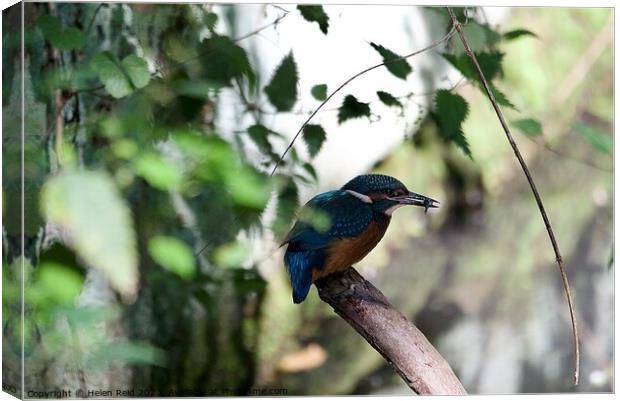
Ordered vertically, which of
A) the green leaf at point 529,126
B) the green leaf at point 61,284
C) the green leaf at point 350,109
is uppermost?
the green leaf at point 61,284

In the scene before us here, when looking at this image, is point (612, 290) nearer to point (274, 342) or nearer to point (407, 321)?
point (407, 321)

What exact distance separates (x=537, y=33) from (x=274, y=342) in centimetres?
120

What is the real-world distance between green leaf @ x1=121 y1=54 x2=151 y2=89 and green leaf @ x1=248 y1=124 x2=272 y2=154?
339 mm

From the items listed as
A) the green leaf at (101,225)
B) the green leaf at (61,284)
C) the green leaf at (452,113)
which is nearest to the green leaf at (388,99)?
the green leaf at (452,113)

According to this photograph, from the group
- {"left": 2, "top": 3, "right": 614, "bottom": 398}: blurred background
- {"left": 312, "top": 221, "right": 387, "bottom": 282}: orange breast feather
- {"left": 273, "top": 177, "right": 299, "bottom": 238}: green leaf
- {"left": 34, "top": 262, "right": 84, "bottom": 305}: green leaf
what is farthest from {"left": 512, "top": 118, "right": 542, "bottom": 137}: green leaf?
{"left": 34, "top": 262, "right": 84, "bottom": 305}: green leaf

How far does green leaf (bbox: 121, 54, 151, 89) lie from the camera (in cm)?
178

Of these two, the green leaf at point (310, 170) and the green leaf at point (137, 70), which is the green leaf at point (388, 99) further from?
the green leaf at point (137, 70)

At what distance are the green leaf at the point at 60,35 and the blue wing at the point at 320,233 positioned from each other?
0.69 metres

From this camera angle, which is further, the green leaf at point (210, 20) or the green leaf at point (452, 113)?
the green leaf at point (452, 113)

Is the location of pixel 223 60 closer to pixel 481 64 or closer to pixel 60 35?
pixel 60 35

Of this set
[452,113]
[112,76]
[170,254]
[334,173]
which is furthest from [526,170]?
[170,254]

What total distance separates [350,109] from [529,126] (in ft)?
1.73

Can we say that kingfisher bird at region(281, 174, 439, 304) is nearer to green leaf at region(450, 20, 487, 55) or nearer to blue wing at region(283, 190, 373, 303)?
blue wing at region(283, 190, 373, 303)

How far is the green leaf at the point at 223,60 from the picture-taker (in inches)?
80.2
